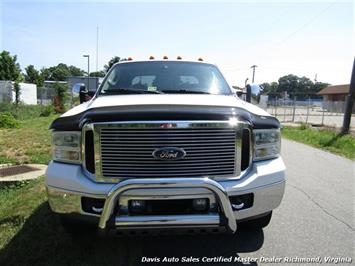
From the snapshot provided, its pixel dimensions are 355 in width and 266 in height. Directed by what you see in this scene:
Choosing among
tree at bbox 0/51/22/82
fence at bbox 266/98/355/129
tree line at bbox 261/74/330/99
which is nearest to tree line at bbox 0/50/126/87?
tree at bbox 0/51/22/82

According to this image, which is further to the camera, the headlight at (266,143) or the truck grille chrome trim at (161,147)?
the headlight at (266,143)

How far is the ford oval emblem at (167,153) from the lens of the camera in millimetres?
2932

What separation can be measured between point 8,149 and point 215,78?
678 cm

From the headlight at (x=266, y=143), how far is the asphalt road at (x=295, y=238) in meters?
0.99

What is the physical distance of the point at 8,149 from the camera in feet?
30.6

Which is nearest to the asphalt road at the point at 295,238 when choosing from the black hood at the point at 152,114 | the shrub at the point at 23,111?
the black hood at the point at 152,114

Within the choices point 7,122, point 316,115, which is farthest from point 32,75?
point 7,122

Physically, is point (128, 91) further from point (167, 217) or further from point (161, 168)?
point (167, 217)

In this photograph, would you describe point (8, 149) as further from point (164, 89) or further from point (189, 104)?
point (189, 104)

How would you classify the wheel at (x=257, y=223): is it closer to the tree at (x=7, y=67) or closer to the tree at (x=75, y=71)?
the tree at (x=7, y=67)

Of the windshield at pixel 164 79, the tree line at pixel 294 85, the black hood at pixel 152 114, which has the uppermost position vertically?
the tree line at pixel 294 85

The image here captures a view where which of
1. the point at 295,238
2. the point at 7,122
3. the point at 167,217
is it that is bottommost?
the point at 7,122

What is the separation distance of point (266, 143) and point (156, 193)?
1.11m

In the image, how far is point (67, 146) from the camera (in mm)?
3105
